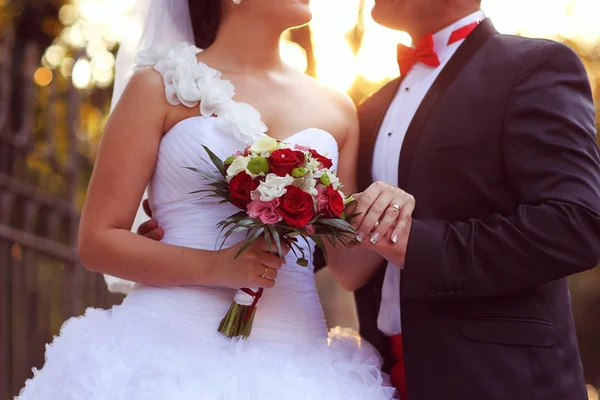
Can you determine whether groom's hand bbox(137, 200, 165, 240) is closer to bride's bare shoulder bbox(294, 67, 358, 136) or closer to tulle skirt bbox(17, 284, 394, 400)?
tulle skirt bbox(17, 284, 394, 400)

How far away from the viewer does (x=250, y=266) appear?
2.72 meters

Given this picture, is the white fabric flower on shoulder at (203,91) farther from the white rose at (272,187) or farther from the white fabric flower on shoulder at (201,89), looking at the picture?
the white rose at (272,187)

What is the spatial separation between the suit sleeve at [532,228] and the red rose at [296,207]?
1.77 ft

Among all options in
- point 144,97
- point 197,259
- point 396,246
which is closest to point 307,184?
point 396,246

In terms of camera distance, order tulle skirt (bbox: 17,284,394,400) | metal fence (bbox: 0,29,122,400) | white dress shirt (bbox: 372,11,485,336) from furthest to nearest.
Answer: metal fence (bbox: 0,29,122,400)
white dress shirt (bbox: 372,11,485,336)
tulle skirt (bbox: 17,284,394,400)

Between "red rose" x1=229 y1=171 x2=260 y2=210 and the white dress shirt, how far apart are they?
897 millimetres

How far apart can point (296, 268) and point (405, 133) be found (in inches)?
29.6

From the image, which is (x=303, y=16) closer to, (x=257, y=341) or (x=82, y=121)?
(x=257, y=341)

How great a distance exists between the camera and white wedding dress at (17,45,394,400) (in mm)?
2432

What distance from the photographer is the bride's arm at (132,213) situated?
9.23 ft

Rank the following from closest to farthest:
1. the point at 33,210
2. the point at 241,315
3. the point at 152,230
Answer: the point at 241,315
the point at 152,230
the point at 33,210

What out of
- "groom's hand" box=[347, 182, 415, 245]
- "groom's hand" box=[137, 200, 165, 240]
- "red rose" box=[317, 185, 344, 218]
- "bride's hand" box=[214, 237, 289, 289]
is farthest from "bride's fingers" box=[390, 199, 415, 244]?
"groom's hand" box=[137, 200, 165, 240]

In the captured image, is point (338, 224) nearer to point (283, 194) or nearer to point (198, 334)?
point (283, 194)

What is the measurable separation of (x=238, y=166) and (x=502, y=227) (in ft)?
3.39
